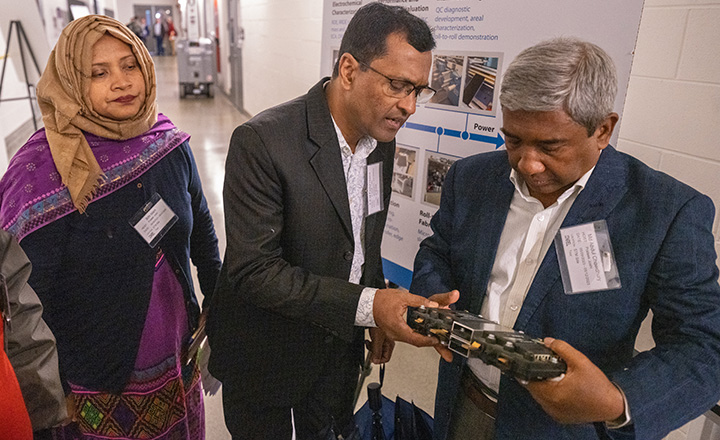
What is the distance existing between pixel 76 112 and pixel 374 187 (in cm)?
93

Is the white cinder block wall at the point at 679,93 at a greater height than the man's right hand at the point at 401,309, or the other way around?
the white cinder block wall at the point at 679,93

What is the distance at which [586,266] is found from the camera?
93 cm

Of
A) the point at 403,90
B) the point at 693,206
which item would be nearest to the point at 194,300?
the point at 403,90

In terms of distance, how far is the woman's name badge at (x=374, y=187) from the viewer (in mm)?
1351

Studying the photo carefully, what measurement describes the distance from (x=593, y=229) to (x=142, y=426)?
1.53 metres

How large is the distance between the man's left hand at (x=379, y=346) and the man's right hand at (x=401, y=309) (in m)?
0.33

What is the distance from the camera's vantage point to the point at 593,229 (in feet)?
3.13

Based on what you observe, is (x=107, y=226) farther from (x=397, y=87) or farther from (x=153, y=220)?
(x=397, y=87)

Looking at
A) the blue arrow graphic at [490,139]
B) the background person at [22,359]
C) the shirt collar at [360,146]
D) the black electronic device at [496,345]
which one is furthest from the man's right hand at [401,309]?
the blue arrow graphic at [490,139]

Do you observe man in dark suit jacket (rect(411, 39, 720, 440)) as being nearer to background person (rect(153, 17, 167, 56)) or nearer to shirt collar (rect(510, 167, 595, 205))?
shirt collar (rect(510, 167, 595, 205))

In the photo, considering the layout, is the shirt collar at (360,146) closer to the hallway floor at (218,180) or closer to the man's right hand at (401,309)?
the man's right hand at (401,309)

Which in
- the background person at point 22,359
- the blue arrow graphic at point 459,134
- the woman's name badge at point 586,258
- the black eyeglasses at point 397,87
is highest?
the black eyeglasses at point 397,87

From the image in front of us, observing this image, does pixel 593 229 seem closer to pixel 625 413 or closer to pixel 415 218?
pixel 625 413

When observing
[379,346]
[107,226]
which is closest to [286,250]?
[379,346]
